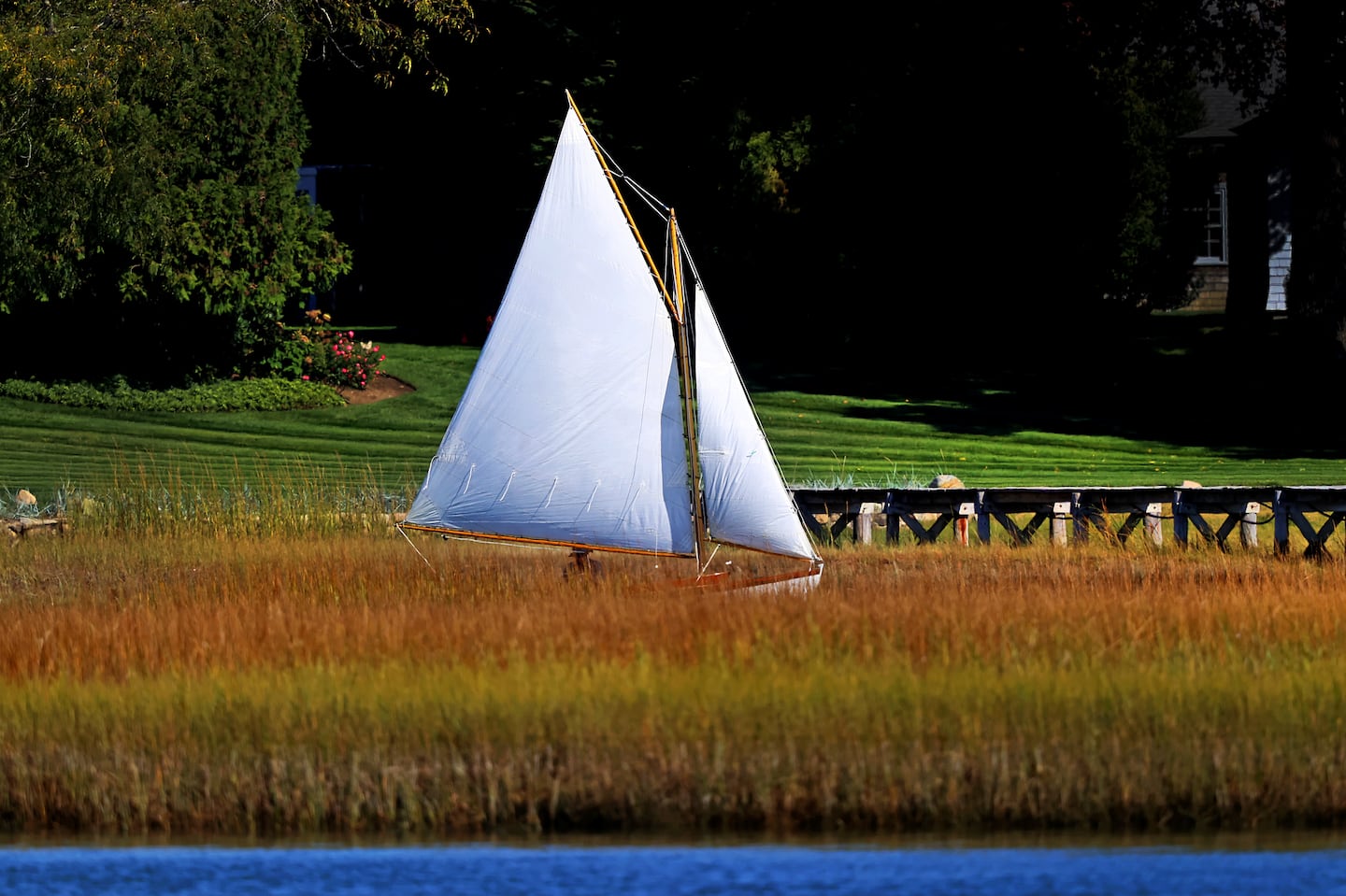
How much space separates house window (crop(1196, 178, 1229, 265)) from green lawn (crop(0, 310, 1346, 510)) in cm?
471

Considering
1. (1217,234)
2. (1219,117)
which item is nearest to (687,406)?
(1217,234)

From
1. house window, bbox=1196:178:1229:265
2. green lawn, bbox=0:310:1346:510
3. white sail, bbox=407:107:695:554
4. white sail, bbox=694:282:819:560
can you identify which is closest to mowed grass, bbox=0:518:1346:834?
white sail, bbox=694:282:819:560

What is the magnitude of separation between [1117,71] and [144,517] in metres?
23.6

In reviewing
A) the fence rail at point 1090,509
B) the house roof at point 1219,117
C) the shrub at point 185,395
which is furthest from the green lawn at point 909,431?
the house roof at point 1219,117

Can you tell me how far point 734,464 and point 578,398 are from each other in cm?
159

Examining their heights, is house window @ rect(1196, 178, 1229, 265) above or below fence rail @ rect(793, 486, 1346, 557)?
above

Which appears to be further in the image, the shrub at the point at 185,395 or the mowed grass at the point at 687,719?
the shrub at the point at 185,395

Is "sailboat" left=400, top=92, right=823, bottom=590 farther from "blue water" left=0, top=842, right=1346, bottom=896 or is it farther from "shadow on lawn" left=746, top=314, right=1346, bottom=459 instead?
"shadow on lawn" left=746, top=314, right=1346, bottom=459

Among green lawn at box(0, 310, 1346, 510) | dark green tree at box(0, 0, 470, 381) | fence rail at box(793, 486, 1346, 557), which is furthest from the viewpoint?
green lawn at box(0, 310, 1346, 510)

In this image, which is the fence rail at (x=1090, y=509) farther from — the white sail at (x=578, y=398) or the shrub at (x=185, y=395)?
the shrub at (x=185, y=395)

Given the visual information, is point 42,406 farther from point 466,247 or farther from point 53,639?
point 53,639

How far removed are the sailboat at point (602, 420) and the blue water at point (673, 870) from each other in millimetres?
6718

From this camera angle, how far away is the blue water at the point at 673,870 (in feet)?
28.6

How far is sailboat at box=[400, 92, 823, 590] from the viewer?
52.9ft
